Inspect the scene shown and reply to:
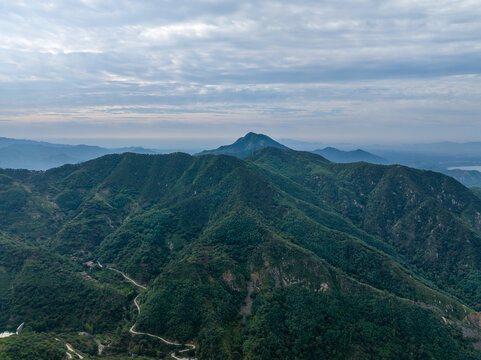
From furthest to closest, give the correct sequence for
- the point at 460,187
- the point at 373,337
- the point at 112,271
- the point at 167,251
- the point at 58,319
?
the point at 460,187, the point at 167,251, the point at 112,271, the point at 58,319, the point at 373,337

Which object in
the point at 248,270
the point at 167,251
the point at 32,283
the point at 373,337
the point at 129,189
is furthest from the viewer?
the point at 129,189

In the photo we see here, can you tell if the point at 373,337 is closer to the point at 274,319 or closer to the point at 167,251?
the point at 274,319

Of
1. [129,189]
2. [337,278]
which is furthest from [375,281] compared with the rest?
[129,189]

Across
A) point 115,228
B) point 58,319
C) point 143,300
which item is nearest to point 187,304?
point 143,300

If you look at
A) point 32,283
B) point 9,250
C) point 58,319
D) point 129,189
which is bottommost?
point 58,319

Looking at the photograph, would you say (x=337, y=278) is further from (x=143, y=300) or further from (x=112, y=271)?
(x=112, y=271)

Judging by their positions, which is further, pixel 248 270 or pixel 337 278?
pixel 248 270

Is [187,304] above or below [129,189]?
below
